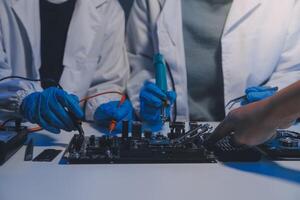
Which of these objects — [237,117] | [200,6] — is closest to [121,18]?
[200,6]

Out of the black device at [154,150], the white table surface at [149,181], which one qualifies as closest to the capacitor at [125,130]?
the black device at [154,150]

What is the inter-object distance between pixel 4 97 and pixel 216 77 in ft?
2.42

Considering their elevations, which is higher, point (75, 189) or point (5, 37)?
point (5, 37)

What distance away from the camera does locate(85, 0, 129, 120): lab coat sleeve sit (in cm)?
135

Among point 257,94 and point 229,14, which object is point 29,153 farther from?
point 229,14

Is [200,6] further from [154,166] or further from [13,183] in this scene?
[13,183]

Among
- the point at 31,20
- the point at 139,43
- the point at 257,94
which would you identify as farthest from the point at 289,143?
the point at 31,20

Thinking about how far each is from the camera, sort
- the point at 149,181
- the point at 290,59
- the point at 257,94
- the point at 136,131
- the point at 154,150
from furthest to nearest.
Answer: the point at 290,59 < the point at 257,94 < the point at 136,131 < the point at 154,150 < the point at 149,181

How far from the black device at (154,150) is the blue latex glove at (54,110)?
→ 91mm

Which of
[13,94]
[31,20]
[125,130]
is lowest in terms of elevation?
[125,130]

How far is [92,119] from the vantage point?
115cm

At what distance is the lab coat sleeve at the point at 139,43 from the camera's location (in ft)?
4.55

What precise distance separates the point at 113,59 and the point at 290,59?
0.64 meters

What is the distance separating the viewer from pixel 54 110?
0.88 m
